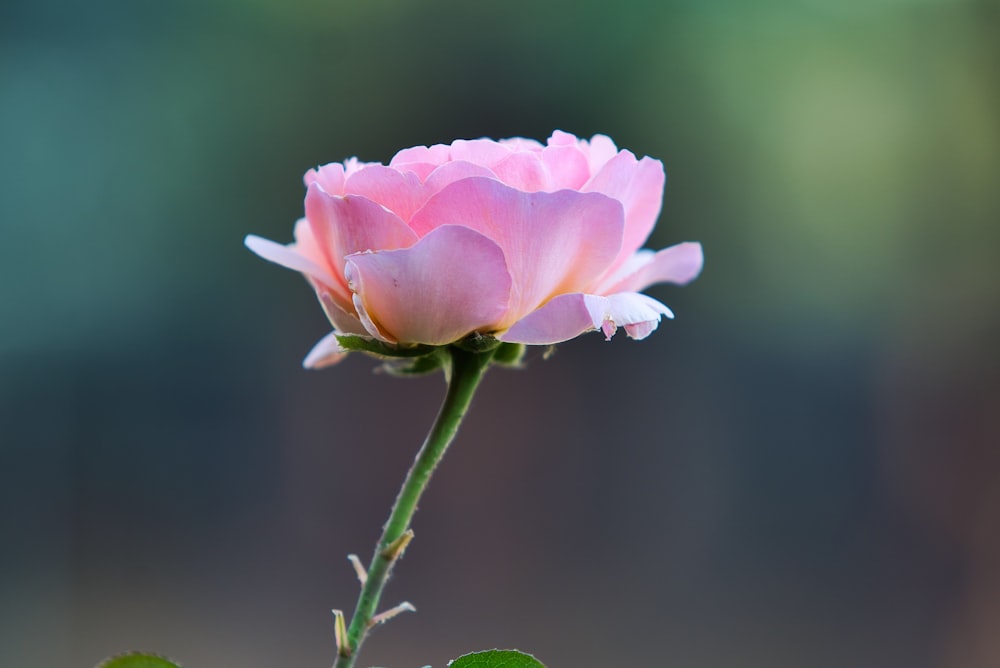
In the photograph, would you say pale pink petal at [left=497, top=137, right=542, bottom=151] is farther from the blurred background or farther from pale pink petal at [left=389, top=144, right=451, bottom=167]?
the blurred background

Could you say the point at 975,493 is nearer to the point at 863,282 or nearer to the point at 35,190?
the point at 863,282

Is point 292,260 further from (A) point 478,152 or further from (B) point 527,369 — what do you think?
(B) point 527,369

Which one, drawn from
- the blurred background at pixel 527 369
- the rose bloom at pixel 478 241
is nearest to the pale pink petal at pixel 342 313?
the rose bloom at pixel 478 241

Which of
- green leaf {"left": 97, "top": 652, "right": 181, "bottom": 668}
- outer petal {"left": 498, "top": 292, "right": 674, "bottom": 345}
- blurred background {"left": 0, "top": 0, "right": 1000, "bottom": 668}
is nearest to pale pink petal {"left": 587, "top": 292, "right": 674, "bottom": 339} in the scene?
outer petal {"left": 498, "top": 292, "right": 674, "bottom": 345}

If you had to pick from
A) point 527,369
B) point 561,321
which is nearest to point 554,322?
point 561,321

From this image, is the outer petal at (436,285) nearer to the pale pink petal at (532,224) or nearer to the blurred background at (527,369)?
the pale pink petal at (532,224)

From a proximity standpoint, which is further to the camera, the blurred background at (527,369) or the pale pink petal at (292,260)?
the blurred background at (527,369)
